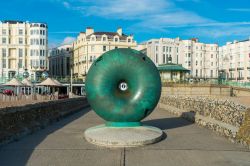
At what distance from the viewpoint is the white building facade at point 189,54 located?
117m

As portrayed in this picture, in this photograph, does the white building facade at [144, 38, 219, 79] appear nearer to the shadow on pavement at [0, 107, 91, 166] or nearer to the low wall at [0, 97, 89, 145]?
the low wall at [0, 97, 89, 145]

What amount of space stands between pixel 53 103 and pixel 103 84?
7.03m

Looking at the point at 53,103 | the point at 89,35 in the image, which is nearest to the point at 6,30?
the point at 89,35

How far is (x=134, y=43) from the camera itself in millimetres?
109625

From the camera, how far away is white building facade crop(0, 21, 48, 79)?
350 feet

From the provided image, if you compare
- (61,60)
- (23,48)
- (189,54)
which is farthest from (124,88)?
(61,60)

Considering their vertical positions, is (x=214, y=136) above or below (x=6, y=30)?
below

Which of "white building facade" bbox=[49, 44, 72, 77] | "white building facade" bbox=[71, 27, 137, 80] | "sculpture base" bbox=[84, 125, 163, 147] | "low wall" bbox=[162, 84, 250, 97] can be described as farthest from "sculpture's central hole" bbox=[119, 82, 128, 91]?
"white building facade" bbox=[49, 44, 72, 77]

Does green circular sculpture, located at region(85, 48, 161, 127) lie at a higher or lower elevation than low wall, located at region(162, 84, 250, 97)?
higher

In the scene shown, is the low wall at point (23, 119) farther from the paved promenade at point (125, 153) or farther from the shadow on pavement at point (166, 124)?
the shadow on pavement at point (166, 124)

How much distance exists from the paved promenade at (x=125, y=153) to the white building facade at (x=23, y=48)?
9743cm

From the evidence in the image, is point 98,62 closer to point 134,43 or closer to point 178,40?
point 134,43

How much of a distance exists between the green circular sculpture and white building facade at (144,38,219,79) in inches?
4079

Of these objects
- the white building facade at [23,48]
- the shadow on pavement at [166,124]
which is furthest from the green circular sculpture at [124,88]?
the white building facade at [23,48]
